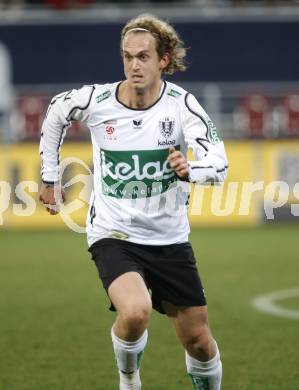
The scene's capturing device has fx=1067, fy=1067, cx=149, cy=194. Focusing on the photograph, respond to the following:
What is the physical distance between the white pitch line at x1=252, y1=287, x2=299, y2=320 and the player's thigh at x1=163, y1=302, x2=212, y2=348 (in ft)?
11.9

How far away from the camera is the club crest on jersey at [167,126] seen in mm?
5383

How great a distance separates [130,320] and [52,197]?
86 cm

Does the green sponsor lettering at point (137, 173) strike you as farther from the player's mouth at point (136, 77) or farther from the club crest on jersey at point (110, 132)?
the player's mouth at point (136, 77)

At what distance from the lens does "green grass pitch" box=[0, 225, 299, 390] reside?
21.2 ft

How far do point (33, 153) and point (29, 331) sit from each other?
8.76 meters

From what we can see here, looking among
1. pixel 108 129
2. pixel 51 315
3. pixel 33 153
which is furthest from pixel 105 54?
pixel 108 129

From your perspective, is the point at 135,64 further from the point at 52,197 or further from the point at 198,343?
the point at 198,343

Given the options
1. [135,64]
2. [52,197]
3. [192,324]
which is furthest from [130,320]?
[135,64]

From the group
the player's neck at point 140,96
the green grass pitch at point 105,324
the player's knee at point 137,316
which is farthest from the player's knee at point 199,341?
the player's neck at point 140,96

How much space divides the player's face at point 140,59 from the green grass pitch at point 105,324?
6.15 ft

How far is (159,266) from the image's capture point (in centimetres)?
534

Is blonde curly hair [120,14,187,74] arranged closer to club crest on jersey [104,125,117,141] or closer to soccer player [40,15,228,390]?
soccer player [40,15,228,390]

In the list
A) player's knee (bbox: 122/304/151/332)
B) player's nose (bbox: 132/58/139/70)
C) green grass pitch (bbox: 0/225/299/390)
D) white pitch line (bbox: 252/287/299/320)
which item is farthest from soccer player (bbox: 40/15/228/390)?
white pitch line (bbox: 252/287/299/320)

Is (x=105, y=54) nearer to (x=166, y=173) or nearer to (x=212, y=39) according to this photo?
(x=212, y=39)
